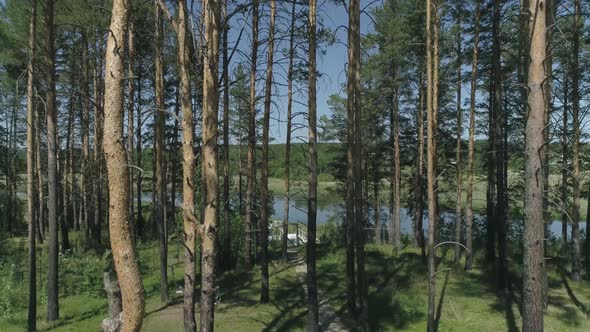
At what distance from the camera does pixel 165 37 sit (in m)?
7.66

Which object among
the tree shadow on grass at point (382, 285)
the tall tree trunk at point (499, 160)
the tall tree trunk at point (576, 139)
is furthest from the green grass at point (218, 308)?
the tall tree trunk at point (576, 139)

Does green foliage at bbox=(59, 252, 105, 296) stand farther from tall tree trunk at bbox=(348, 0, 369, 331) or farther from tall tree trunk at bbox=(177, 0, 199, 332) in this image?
tall tree trunk at bbox=(177, 0, 199, 332)

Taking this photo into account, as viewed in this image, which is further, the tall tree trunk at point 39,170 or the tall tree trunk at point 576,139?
the tall tree trunk at point 576,139

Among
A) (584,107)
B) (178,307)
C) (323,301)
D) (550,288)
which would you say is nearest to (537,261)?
(323,301)

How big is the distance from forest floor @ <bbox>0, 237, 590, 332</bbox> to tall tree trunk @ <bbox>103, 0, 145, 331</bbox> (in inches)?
266

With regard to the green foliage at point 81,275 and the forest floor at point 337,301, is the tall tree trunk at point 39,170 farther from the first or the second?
the forest floor at point 337,301

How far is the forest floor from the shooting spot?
11.1 metres

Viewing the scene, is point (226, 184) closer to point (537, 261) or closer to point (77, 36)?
point (77, 36)

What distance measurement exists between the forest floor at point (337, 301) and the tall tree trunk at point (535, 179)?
548 cm


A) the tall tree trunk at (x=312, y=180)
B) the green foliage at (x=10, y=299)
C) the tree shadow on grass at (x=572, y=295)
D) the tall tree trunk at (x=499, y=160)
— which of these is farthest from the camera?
the tall tree trunk at (x=499, y=160)

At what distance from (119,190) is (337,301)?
1050cm

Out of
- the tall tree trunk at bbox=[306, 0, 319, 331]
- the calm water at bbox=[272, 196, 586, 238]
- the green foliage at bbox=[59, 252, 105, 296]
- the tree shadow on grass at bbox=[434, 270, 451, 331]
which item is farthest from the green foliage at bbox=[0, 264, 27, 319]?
the calm water at bbox=[272, 196, 586, 238]

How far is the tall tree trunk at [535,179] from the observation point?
233 inches

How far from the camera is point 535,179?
600 centimetres
